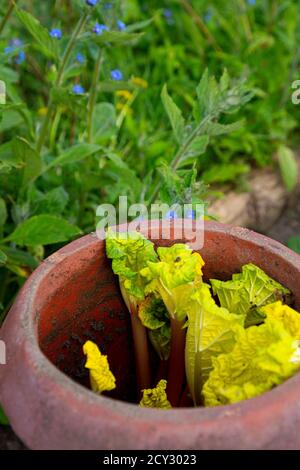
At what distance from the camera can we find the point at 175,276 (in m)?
1.11

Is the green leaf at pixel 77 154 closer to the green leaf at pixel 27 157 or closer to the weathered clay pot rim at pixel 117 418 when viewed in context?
the green leaf at pixel 27 157

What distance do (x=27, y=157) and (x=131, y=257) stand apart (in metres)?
0.48

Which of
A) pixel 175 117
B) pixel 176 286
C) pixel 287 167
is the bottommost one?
pixel 176 286

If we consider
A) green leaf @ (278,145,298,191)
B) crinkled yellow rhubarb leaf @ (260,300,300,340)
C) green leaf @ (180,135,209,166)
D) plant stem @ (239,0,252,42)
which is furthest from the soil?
crinkled yellow rhubarb leaf @ (260,300,300,340)

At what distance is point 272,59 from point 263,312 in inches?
65.0

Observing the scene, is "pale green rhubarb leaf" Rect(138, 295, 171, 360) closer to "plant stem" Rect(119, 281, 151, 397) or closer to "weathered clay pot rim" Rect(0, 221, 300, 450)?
"plant stem" Rect(119, 281, 151, 397)

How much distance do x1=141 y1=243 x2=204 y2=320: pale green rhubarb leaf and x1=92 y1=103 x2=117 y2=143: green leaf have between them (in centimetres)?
72

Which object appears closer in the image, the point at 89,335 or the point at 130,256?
the point at 130,256

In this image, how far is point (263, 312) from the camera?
1.18m

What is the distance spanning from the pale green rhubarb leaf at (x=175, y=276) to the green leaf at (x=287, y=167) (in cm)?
137

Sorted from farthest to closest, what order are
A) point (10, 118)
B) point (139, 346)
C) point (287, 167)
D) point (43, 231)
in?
point (287, 167) < point (10, 118) < point (43, 231) < point (139, 346)

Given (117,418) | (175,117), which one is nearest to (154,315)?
(117,418)

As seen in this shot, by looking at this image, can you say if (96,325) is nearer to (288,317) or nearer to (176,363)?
(176,363)
